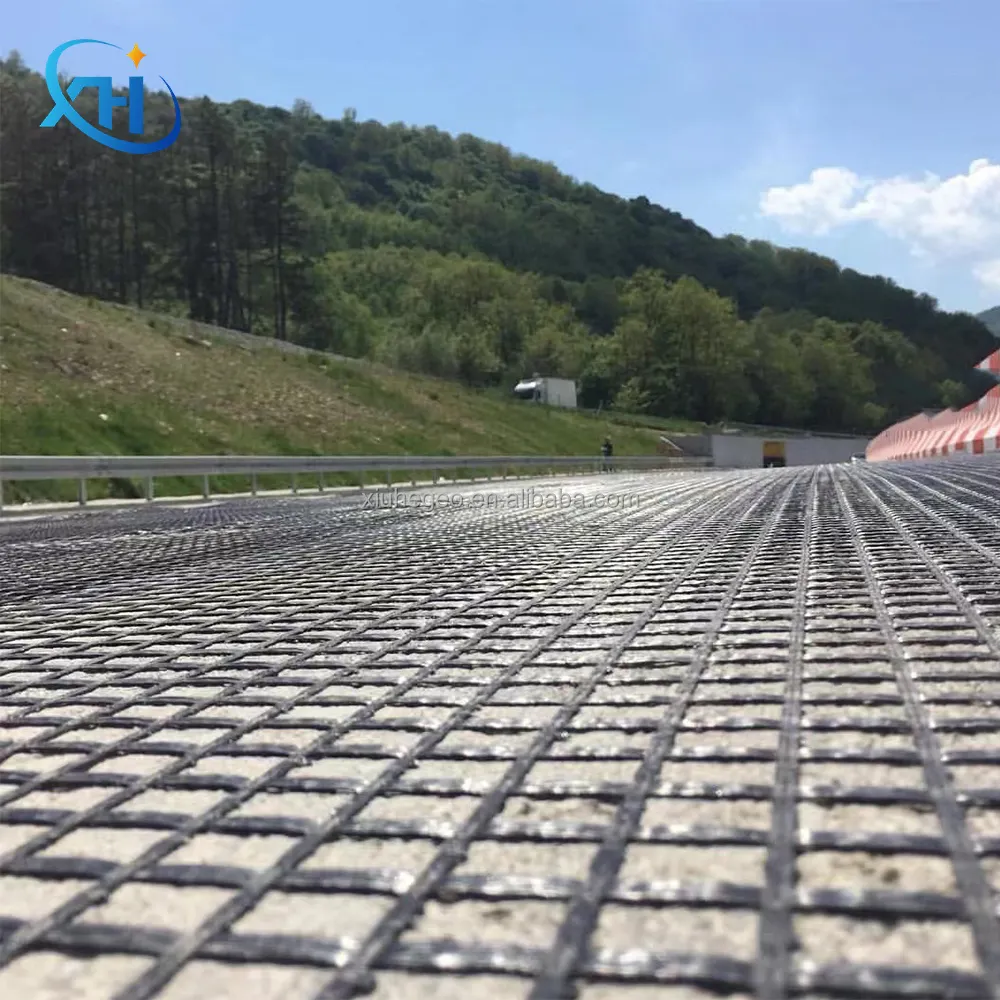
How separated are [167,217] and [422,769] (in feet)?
264

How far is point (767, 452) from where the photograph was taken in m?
69.2

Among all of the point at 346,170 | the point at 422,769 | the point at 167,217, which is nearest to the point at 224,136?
the point at 167,217

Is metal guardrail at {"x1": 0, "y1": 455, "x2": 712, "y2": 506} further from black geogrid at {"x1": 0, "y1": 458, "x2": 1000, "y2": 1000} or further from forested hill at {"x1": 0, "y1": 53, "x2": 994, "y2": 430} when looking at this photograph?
forested hill at {"x1": 0, "y1": 53, "x2": 994, "y2": 430}

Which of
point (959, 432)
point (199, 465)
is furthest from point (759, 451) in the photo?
point (199, 465)

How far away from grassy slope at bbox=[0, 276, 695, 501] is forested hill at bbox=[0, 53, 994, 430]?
2400 cm

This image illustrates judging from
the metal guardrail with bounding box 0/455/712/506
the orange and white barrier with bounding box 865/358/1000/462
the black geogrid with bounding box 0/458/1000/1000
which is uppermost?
the orange and white barrier with bounding box 865/358/1000/462

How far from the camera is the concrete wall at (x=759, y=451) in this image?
65.6 meters

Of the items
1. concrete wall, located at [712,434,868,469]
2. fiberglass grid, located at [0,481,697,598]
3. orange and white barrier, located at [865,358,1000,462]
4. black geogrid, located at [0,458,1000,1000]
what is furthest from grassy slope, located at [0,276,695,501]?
orange and white barrier, located at [865,358,1000,462]

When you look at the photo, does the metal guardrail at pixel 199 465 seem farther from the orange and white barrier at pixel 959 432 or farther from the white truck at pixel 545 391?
the white truck at pixel 545 391

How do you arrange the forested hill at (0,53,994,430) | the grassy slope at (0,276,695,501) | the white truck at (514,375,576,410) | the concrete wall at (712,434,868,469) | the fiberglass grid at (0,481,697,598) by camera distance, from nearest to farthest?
the fiberglass grid at (0,481,697,598)
the grassy slope at (0,276,695,501)
the concrete wall at (712,434,868,469)
the forested hill at (0,53,994,430)
the white truck at (514,375,576,410)

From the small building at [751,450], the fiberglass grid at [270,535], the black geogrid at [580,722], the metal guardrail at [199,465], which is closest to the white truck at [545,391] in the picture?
the small building at [751,450]

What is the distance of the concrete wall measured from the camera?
65.6 m

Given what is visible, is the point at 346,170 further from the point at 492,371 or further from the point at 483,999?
the point at 483,999

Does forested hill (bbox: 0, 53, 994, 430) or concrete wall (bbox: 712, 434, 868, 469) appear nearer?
concrete wall (bbox: 712, 434, 868, 469)
